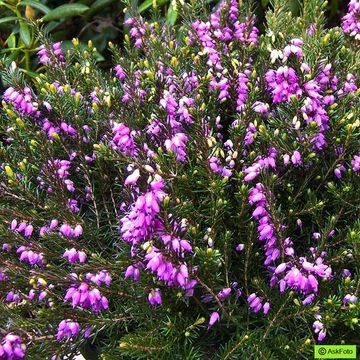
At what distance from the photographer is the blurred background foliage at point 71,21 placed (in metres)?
3.59

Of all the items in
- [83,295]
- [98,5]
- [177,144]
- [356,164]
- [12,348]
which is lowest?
[12,348]

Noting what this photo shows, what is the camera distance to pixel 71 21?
430 cm

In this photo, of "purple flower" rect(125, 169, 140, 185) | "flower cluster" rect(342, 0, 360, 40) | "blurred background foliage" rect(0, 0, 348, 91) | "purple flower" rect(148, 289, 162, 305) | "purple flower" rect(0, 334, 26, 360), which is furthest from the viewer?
"blurred background foliage" rect(0, 0, 348, 91)

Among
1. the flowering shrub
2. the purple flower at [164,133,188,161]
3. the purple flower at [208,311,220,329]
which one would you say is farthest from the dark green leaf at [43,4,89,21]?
the purple flower at [208,311,220,329]

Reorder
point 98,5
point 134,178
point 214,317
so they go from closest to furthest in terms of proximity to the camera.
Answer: point 134,178 < point 214,317 < point 98,5

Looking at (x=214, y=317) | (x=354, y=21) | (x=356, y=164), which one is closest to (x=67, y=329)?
(x=214, y=317)

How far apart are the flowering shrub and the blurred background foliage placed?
5.71 ft

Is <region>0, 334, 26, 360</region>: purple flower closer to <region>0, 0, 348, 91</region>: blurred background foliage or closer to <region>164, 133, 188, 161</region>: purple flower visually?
<region>164, 133, 188, 161</region>: purple flower

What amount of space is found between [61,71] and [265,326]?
1.25 m

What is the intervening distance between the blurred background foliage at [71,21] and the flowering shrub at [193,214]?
5.71 ft

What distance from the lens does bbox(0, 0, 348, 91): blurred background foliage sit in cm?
359

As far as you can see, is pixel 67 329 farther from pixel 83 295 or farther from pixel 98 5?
pixel 98 5

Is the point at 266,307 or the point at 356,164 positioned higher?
the point at 356,164

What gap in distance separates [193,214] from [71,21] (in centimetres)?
311
